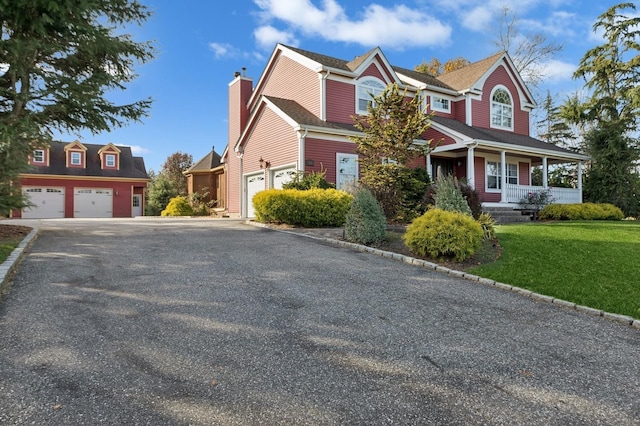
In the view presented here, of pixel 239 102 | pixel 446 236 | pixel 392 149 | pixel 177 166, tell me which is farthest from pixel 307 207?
pixel 177 166

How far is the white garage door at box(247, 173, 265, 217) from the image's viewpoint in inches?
725

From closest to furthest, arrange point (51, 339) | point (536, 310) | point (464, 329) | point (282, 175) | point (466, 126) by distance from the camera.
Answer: point (51, 339)
point (464, 329)
point (536, 310)
point (282, 175)
point (466, 126)

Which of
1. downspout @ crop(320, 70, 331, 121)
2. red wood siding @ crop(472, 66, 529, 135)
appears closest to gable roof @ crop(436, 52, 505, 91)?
red wood siding @ crop(472, 66, 529, 135)

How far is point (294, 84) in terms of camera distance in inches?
714

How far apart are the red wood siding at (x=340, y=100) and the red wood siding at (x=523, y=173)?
1003cm

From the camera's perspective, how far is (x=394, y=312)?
427 cm

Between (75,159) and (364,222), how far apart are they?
27.9 meters

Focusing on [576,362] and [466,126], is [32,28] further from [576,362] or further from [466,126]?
[466,126]

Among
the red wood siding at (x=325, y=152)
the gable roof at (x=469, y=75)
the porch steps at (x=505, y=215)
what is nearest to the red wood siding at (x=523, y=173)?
the porch steps at (x=505, y=215)

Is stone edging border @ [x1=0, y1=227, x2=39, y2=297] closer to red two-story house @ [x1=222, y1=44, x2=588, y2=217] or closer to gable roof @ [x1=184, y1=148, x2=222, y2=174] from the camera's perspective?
red two-story house @ [x1=222, y1=44, x2=588, y2=217]

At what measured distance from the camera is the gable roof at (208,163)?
28203 millimetres

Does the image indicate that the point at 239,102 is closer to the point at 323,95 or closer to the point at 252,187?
the point at 252,187

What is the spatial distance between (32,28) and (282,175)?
987 centimetres

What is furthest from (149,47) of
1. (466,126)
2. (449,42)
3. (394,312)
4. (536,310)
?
(449,42)
